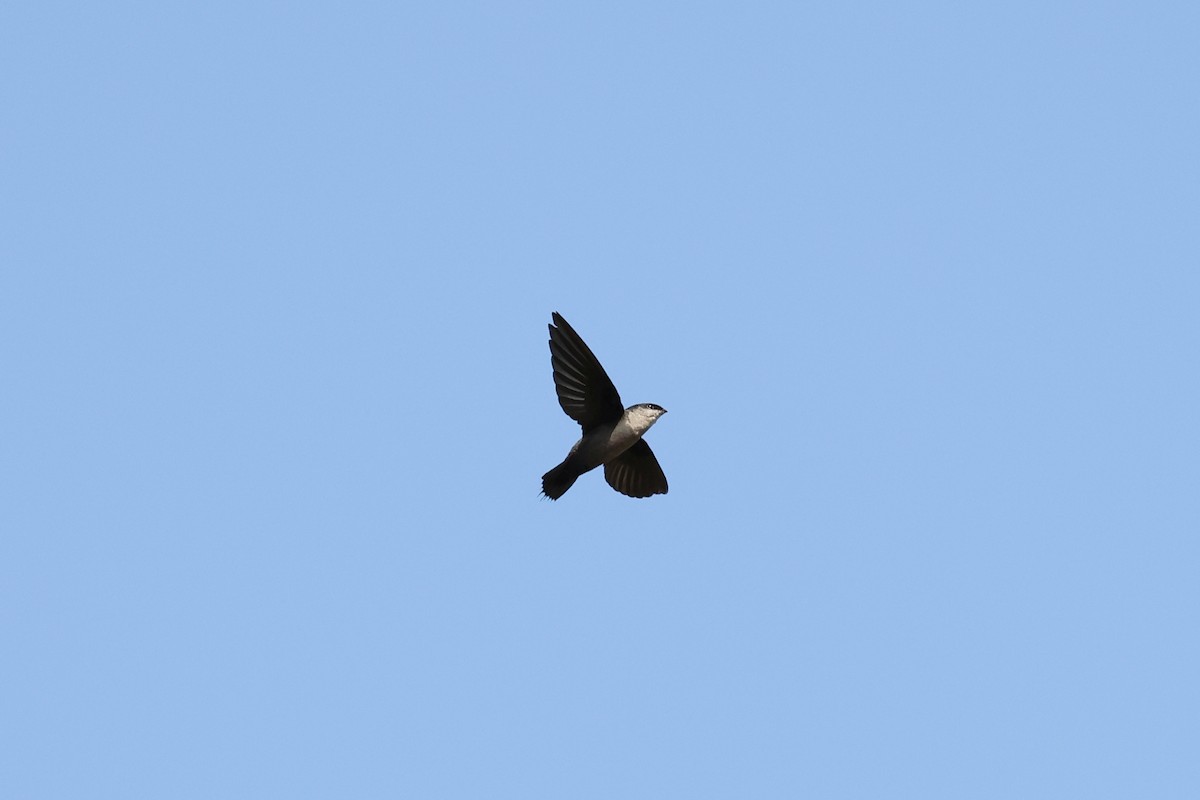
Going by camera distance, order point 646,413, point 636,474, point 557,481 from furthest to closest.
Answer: point 636,474, point 646,413, point 557,481

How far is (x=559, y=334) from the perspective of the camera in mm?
18094

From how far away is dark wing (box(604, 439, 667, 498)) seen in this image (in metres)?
20.1

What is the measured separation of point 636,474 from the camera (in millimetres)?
20234

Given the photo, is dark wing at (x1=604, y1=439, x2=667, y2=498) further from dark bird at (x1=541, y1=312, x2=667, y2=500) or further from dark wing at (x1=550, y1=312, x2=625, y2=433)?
dark wing at (x1=550, y1=312, x2=625, y2=433)

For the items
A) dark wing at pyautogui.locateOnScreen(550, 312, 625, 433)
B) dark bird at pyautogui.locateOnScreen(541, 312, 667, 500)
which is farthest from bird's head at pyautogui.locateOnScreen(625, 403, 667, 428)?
dark wing at pyautogui.locateOnScreen(550, 312, 625, 433)

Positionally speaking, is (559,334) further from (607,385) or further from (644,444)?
(644,444)

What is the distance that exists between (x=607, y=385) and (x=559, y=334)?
795 mm

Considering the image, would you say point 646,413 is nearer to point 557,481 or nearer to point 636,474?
point 557,481

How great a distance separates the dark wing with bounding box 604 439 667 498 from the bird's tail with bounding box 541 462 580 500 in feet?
5.67

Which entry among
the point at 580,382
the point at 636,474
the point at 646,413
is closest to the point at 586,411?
the point at 580,382

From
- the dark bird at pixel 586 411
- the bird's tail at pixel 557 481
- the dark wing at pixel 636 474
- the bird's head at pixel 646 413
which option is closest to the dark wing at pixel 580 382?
the dark bird at pixel 586 411

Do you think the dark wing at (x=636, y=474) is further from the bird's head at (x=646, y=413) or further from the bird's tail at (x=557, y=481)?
the bird's tail at (x=557, y=481)

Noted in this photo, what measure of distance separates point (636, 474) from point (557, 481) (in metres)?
2.21

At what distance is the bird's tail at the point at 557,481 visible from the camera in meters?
18.2
